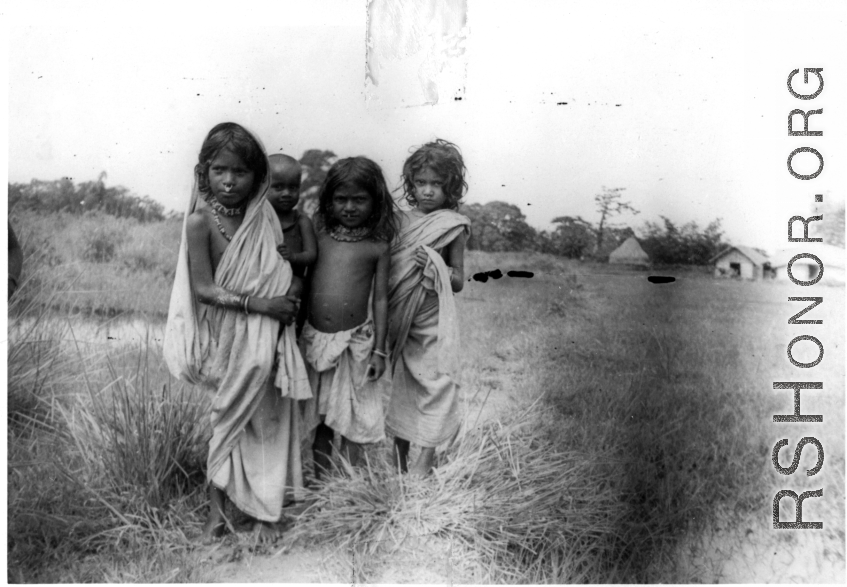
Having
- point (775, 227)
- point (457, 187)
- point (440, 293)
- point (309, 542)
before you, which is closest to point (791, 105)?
point (775, 227)

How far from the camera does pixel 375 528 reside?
3.33 metres

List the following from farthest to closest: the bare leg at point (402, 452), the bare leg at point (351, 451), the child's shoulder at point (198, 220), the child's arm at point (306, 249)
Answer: the bare leg at point (402, 452) → the bare leg at point (351, 451) → the child's arm at point (306, 249) → the child's shoulder at point (198, 220)

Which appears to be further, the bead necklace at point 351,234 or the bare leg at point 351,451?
the bare leg at point 351,451

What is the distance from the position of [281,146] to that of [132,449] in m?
1.38

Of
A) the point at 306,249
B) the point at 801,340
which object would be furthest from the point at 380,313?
the point at 801,340

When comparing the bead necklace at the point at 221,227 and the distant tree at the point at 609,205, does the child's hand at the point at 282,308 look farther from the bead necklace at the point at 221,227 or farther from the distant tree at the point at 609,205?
the distant tree at the point at 609,205

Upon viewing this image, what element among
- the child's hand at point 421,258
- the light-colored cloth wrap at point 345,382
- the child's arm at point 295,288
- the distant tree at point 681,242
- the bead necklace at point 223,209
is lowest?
the light-colored cloth wrap at point 345,382

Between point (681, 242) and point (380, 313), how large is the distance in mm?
1360

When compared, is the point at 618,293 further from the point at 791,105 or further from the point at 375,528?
the point at 375,528

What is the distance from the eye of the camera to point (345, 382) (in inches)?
132

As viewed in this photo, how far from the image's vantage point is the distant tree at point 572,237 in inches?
143

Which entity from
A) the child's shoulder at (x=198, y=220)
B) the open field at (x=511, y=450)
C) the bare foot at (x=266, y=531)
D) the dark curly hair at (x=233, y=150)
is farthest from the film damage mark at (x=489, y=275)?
the bare foot at (x=266, y=531)

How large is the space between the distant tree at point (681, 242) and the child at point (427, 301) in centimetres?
83

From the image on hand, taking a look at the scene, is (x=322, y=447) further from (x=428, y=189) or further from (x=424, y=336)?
(x=428, y=189)
